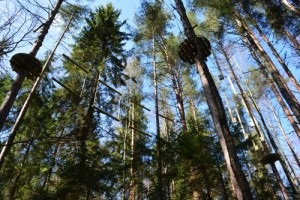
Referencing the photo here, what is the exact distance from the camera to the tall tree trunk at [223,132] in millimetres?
4393

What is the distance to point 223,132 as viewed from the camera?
521 centimetres

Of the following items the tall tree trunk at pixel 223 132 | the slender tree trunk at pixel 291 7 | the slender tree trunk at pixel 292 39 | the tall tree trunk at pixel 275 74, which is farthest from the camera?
the slender tree trunk at pixel 292 39

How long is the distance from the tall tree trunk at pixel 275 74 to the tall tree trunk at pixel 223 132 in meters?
4.68

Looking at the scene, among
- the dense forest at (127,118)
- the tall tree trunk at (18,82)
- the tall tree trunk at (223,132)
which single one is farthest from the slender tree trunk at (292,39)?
the tall tree trunk at (18,82)

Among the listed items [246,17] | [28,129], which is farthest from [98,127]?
[246,17]

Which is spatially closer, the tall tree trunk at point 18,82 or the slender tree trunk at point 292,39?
the tall tree trunk at point 18,82

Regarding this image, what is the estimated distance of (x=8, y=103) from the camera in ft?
20.1

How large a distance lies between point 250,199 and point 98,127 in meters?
7.46

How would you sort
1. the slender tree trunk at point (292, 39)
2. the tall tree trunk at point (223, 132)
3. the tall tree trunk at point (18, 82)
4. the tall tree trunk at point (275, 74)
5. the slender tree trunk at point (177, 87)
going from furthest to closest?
the slender tree trunk at point (177, 87) → the slender tree trunk at point (292, 39) → the tall tree trunk at point (275, 74) → the tall tree trunk at point (18, 82) → the tall tree trunk at point (223, 132)

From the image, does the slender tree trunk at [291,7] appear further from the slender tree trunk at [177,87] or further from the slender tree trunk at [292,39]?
the slender tree trunk at [177,87]

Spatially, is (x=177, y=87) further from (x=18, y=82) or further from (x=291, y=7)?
(x=18, y=82)

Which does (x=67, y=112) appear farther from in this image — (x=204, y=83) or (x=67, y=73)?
(x=204, y=83)

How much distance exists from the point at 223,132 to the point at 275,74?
6.67 meters

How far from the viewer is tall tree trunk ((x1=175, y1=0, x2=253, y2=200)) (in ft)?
14.4
